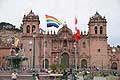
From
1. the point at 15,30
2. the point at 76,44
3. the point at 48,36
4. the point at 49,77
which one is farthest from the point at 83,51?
the point at 49,77

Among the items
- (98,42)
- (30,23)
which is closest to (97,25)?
(98,42)

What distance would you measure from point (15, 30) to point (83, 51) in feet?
108

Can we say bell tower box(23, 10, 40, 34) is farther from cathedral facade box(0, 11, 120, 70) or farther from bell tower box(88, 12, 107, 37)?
bell tower box(88, 12, 107, 37)

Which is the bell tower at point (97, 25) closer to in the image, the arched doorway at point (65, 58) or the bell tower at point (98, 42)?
the bell tower at point (98, 42)

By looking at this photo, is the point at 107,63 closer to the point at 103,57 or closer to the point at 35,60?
the point at 103,57

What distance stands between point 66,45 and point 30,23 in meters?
8.15

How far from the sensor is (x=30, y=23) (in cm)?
7531

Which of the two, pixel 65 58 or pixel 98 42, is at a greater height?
pixel 98 42

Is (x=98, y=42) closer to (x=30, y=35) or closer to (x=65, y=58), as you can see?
(x=65, y=58)

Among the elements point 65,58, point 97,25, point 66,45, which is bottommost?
point 65,58

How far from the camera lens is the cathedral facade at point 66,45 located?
2960 inches

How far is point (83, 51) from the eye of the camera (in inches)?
3000

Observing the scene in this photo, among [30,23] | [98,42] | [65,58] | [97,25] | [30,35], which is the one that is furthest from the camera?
[65,58]

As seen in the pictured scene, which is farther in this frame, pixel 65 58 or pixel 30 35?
pixel 65 58
